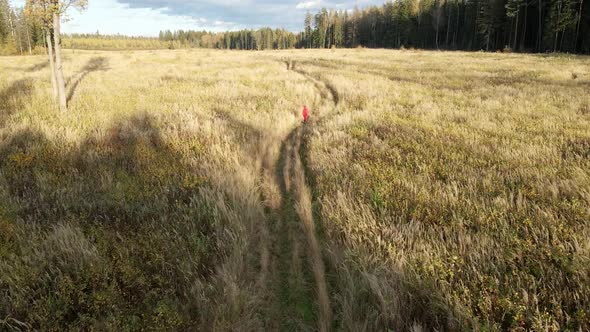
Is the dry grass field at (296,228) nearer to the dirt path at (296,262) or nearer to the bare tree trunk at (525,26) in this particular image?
the dirt path at (296,262)

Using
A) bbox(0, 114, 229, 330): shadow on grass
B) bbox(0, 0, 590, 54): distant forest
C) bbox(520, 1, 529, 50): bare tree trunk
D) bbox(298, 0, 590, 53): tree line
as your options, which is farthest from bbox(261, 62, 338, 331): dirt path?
bbox(520, 1, 529, 50): bare tree trunk

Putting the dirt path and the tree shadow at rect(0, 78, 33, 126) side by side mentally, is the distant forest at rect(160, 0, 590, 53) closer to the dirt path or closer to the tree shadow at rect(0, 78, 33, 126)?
the dirt path

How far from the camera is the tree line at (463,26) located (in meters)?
50.0

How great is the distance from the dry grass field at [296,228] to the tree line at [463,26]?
188 feet

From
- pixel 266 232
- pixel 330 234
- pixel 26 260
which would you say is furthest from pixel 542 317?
pixel 26 260

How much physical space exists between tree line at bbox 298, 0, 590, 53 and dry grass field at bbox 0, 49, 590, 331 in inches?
2259

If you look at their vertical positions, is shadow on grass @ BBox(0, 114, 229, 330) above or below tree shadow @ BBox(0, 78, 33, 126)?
below

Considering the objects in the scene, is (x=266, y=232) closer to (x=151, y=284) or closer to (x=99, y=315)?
(x=151, y=284)

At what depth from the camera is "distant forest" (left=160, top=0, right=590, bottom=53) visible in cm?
5006

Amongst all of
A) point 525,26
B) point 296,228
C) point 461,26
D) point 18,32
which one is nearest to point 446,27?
point 461,26

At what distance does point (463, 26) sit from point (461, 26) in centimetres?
315

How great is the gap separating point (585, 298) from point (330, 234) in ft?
8.74

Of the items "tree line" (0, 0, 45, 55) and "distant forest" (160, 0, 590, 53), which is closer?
"distant forest" (160, 0, 590, 53)

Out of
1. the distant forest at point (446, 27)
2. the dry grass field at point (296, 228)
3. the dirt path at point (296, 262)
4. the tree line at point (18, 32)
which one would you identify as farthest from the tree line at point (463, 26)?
the tree line at point (18, 32)
